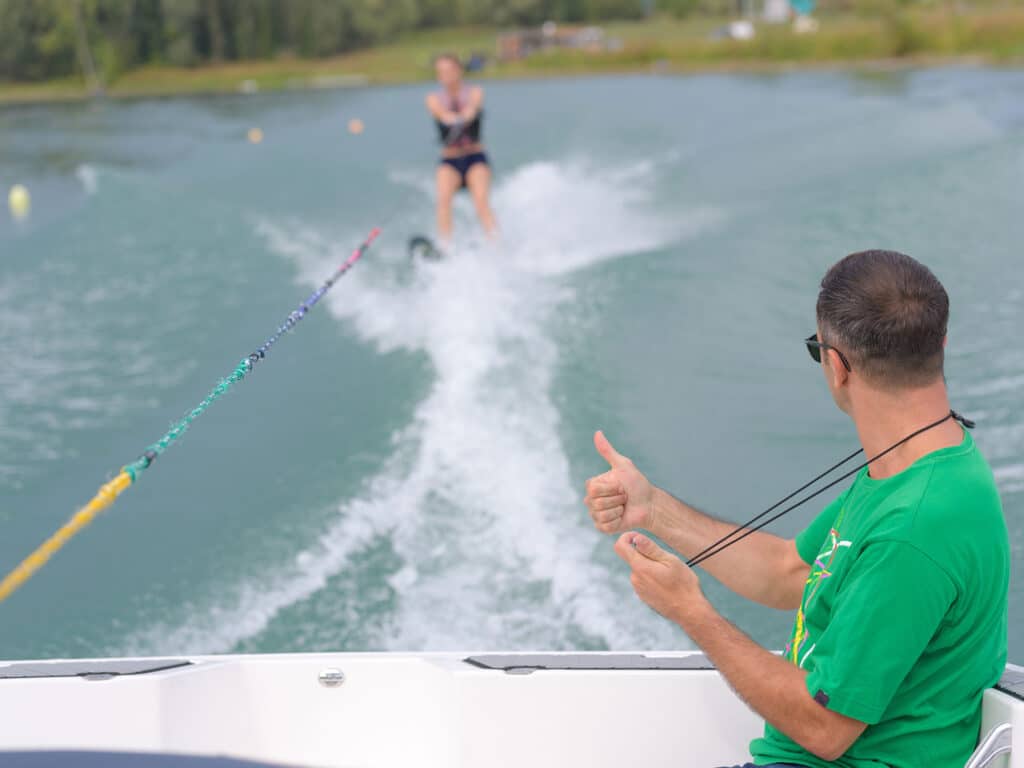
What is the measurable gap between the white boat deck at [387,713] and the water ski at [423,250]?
5616mm

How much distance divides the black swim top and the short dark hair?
7.04 metres

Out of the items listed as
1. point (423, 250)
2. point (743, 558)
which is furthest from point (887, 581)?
point (423, 250)

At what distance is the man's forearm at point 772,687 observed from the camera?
5.20ft

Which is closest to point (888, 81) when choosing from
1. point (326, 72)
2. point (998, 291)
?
point (998, 291)

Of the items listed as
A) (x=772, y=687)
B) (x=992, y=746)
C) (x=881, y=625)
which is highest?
(x=881, y=625)

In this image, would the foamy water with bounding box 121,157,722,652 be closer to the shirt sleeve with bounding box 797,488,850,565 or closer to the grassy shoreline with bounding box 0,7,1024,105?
the shirt sleeve with bounding box 797,488,850,565

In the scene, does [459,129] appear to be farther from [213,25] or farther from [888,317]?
[213,25]

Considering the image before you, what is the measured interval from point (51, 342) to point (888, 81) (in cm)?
1459

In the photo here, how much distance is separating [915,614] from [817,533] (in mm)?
456

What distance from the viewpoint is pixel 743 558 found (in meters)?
2.10

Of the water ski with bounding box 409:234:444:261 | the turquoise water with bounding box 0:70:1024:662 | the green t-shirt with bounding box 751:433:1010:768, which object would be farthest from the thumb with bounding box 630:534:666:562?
the water ski with bounding box 409:234:444:261

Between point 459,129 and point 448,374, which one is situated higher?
point 459,129

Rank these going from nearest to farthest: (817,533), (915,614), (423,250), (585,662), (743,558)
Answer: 1. (915,614)
2. (817,533)
3. (743,558)
4. (585,662)
5. (423,250)

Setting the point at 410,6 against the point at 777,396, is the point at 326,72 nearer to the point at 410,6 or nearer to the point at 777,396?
the point at 410,6
